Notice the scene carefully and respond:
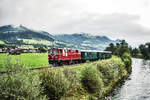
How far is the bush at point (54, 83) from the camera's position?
3235 centimetres

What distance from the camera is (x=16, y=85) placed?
22.7 meters

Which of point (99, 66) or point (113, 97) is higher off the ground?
point (99, 66)

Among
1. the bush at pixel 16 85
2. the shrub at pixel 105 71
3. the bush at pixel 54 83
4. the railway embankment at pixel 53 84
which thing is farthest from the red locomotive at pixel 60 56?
the bush at pixel 16 85

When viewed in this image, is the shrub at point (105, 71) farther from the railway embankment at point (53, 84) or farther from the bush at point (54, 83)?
the bush at point (54, 83)

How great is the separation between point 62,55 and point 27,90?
3950 cm

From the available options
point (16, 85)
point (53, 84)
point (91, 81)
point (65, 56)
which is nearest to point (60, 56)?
point (65, 56)

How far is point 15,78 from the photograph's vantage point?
2270 cm

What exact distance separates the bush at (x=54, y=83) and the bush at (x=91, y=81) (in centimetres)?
1282

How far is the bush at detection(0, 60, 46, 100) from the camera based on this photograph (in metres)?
22.5

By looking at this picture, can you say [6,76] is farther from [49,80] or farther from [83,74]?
[83,74]

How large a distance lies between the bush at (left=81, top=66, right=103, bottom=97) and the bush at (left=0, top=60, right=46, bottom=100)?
23.1 meters

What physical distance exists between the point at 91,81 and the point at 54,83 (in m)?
15.0

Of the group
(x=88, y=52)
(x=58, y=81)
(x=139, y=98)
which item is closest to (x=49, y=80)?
(x=58, y=81)

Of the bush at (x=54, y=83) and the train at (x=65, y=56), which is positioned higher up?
the train at (x=65, y=56)
